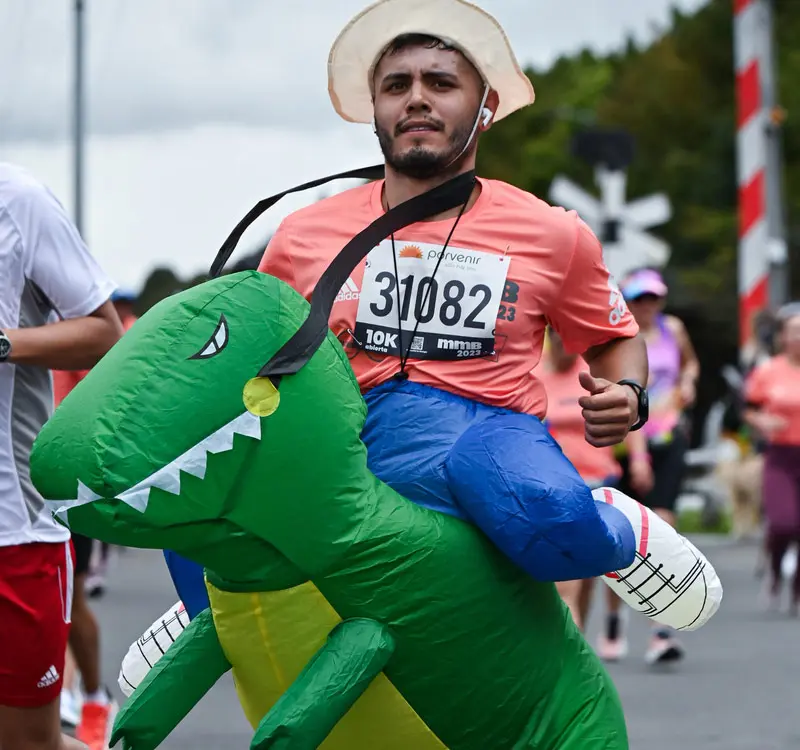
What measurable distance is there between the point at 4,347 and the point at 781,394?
900 centimetres

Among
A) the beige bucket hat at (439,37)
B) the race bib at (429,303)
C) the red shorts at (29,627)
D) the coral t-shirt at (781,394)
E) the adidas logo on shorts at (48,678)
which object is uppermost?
the beige bucket hat at (439,37)

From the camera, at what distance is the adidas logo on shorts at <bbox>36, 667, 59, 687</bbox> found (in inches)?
181

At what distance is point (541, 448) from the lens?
3.64 meters

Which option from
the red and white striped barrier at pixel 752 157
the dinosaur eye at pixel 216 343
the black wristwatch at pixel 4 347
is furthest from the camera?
the red and white striped barrier at pixel 752 157

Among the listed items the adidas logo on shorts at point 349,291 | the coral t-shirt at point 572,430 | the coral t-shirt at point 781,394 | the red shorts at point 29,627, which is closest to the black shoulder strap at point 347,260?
the adidas logo on shorts at point 349,291

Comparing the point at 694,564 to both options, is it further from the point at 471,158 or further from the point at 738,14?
the point at 738,14

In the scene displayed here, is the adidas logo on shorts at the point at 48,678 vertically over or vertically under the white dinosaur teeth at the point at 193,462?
under

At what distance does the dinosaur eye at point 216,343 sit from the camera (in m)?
3.31

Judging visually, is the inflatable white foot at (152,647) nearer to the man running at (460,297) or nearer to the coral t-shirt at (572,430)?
the man running at (460,297)

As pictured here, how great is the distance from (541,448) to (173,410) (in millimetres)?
776

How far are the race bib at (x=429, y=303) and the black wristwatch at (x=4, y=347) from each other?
3.55 feet

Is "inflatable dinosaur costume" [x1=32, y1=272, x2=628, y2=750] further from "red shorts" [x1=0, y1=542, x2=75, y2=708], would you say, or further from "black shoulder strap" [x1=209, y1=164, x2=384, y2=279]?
"red shorts" [x1=0, y1=542, x2=75, y2=708]

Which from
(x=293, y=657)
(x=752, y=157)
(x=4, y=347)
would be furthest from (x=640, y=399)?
(x=752, y=157)

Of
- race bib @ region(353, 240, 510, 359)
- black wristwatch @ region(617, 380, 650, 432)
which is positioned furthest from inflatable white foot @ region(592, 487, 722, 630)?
race bib @ region(353, 240, 510, 359)
